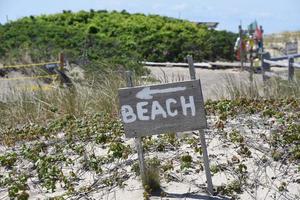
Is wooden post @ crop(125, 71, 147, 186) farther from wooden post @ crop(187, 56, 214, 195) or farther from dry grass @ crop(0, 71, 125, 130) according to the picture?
dry grass @ crop(0, 71, 125, 130)

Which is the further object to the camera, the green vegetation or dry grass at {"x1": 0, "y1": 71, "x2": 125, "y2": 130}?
the green vegetation

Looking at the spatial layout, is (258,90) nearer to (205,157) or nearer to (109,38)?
(205,157)

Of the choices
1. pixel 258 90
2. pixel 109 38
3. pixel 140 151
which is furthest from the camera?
pixel 109 38

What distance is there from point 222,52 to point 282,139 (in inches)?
820

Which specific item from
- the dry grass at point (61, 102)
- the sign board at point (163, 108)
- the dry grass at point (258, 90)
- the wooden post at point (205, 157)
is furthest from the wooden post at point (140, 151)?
the dry grass at point (258, 90)

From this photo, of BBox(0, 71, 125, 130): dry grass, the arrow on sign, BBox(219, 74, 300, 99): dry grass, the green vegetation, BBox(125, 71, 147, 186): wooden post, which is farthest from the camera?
the green vegetation

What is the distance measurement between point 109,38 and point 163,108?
19886 millimetres

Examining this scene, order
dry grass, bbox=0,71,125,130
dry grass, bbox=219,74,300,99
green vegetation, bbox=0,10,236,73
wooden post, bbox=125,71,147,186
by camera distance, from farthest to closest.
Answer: green vegetation, bbox=0,10,236,73
dry grass, bbox=219,74,300,99
dry grass, bbox=0,71,125,130
wooden post, bbox=125,71,147,186

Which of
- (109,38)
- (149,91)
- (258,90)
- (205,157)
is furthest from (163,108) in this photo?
(109,38)

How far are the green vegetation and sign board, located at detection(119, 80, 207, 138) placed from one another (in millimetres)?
13515

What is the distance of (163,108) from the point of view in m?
4.80

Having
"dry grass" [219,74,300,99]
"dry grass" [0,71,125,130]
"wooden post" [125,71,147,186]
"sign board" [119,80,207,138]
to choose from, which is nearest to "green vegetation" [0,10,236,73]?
"dry grass" [0,71,125,130]

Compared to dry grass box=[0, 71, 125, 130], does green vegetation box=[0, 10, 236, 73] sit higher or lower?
higher

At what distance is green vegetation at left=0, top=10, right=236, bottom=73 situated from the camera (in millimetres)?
20469
